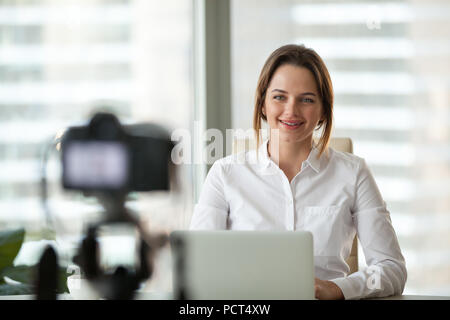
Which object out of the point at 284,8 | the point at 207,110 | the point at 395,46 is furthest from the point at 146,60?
the point at 395,46

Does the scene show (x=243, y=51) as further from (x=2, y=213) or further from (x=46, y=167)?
(x=46, y=167)

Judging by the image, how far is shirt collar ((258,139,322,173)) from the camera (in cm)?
154

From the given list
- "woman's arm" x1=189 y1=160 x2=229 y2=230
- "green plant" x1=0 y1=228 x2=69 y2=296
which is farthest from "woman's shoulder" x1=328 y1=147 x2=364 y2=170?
"green plant" x1=0 y1=228 x2=69 y2=296

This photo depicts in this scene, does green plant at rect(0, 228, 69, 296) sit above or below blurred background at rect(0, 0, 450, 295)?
below

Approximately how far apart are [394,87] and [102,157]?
2.53 meters

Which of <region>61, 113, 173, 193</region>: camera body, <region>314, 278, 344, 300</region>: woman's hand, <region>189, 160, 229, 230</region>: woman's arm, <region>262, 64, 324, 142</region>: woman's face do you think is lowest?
<region>314, 278, 344, 300</region>: woman's hand

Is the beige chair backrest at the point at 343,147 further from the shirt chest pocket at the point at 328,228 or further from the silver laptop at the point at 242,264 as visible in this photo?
the silver laptop at the point at 242,264

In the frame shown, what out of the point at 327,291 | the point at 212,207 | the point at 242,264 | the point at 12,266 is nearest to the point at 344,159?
the point at 212,207

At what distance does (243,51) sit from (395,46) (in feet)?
2.79

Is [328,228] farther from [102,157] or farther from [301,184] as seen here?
[102,157]

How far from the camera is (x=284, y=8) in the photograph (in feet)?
9.21

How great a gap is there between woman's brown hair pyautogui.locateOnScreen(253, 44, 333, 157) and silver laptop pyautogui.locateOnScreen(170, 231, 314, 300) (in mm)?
832

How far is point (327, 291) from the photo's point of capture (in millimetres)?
1055

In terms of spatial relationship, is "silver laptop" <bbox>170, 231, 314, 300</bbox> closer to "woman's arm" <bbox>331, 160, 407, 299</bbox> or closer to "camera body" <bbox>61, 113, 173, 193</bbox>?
"camera body" <bbox>61, 113, 173, 193</bbox>
